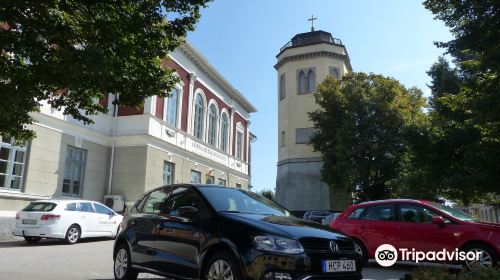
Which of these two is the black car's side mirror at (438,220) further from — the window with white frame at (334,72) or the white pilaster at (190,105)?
the window with white frame at (334,72)

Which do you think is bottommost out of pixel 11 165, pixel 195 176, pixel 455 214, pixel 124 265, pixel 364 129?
pixel 124 265

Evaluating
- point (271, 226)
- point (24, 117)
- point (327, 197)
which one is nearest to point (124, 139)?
point (24, 117)

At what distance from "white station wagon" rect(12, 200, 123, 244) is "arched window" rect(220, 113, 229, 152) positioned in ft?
72.9

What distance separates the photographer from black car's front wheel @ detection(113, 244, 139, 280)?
786 cm

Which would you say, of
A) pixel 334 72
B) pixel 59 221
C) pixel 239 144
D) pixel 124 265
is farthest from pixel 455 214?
pixel 334 72

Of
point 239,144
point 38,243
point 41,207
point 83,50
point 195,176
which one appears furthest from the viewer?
point 239,144

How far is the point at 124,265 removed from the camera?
26.2ft

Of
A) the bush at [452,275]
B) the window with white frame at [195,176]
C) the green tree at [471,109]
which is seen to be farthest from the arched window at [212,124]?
the bush at [452,275]

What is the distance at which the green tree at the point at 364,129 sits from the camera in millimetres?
37188

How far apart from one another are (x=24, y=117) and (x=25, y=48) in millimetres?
2088

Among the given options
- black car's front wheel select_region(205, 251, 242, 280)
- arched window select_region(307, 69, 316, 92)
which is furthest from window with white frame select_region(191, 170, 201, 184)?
black car's front wheel select_region(205, 251, 242, 280)

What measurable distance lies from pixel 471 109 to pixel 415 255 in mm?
4349

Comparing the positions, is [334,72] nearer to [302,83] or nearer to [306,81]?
[306,81]

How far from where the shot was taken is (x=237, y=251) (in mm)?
5633
